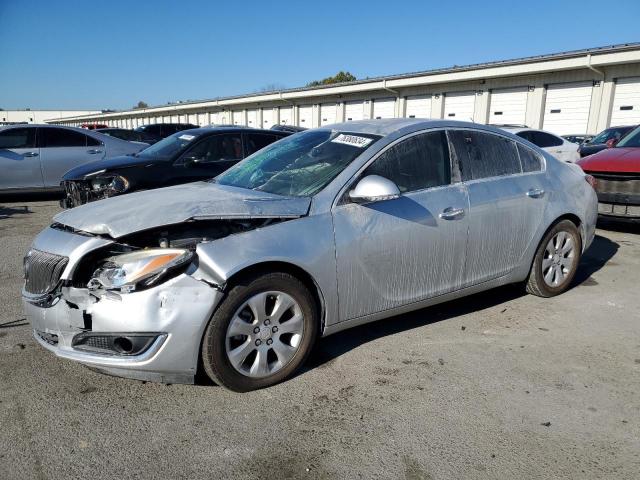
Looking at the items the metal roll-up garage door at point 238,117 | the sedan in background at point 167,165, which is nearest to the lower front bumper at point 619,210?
the sedan in background at point 167,165

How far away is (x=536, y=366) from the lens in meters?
3.47

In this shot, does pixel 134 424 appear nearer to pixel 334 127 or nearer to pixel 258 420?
pixel 258 420

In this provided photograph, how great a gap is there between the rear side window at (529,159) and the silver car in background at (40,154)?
29.3 feet

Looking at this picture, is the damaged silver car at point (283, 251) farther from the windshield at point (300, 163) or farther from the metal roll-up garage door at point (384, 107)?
the metal roll-up garage door at point (384, 107)

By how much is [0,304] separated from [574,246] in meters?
5.27

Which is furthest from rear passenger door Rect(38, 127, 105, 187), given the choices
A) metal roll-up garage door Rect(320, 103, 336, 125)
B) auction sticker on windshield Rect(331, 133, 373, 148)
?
metal roll-up garage door Rect(320, 103, 336, 125)

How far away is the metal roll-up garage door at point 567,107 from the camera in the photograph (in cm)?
2195

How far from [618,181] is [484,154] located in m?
4.19

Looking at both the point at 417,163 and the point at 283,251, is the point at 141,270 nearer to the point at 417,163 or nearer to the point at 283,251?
the point at 283,251

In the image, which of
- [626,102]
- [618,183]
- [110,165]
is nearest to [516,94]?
[626,102]

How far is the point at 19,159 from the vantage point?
981 centimetres

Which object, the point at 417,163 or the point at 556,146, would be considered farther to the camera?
the point at 556,146

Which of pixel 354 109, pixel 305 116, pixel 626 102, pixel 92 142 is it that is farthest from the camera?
pixel 305 116

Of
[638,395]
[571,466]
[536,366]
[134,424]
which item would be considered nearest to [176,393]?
[134,424]
